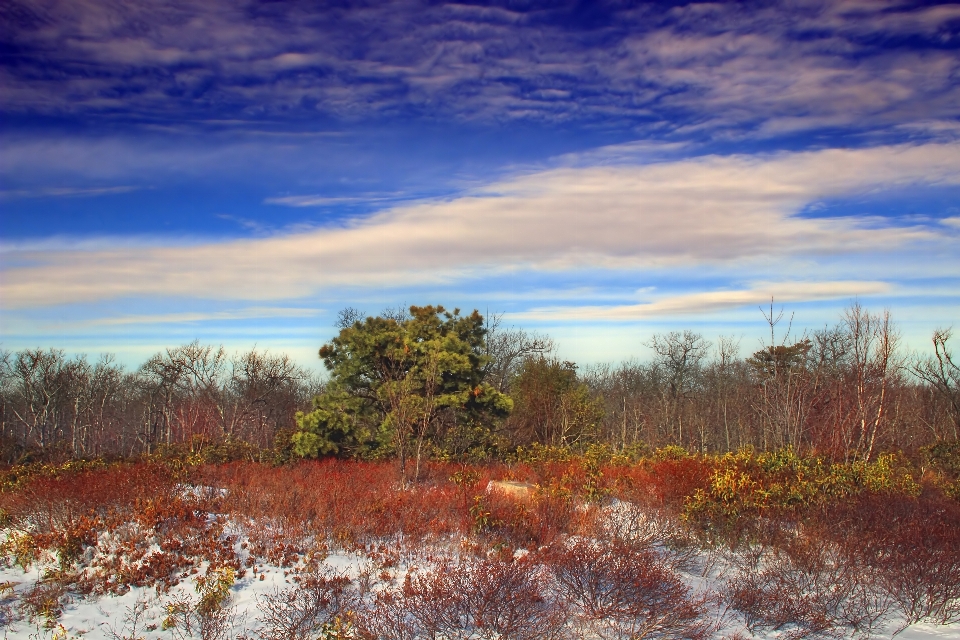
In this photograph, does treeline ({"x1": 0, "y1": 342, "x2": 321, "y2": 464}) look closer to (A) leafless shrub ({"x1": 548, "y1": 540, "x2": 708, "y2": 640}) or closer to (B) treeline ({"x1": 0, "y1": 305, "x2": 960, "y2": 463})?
(B) treeline ({"x1": 0, "y1": 305, "x2": 960, "y2": 463})

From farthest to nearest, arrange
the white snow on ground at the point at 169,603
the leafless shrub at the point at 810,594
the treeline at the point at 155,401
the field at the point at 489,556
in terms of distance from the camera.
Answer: the treeline at the point at 155,401 → the leafless shrub at the point at 810,594 → the field at the point at 489,556 → the white snow on ground at the point at 169,603

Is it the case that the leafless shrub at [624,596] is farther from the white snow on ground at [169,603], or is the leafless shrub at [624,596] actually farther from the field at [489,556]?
A: the white snow on ground at [169,603]

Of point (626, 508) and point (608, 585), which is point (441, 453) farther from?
point (608, 585)

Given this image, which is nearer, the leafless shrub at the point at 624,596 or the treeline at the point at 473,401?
the leafless shrub at the point at 624,596

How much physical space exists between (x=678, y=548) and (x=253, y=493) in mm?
7118

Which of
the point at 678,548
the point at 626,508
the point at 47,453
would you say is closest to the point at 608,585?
the point at 678,548

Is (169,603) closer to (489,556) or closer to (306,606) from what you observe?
(306,606)

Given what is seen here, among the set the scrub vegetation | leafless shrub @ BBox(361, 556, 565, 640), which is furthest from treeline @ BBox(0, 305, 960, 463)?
leafless shrub @ BBox(361, 556, 565, 640)

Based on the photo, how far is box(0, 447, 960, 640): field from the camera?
713cm

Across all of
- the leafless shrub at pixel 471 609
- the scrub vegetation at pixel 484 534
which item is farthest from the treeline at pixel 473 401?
the leafless shrub at pixel 471 609

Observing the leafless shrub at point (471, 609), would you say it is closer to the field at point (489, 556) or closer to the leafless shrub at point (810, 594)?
the field at point (489, 556)

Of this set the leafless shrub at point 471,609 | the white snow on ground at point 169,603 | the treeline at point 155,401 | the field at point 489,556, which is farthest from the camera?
the treeline at point 155,401

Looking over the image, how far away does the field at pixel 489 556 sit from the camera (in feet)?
23.4

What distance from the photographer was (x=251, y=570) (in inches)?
325
